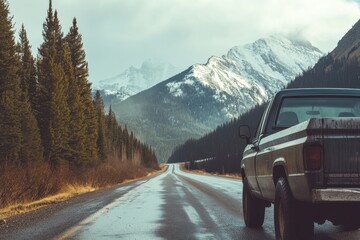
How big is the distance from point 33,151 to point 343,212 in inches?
1011

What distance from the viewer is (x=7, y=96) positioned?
23.5 m

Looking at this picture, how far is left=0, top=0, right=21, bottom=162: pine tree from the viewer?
23.5 meters

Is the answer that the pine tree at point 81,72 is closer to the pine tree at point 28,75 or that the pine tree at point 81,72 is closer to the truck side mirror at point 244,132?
the pine tree at point 28,75

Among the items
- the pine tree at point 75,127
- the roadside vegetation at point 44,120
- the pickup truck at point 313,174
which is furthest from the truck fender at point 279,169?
the pine tree at point 75,127

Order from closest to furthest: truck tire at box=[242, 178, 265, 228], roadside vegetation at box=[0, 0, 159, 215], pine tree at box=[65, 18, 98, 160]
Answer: truck tire at box=[242, 178, 265, 228] → roadside vegetation at box=[0, 0, 159, 215] → pine tree at box=[65, 18, 98, 160]

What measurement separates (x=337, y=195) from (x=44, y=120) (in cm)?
2987

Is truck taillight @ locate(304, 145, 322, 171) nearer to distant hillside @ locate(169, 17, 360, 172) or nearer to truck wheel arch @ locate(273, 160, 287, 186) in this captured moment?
truck wheel arch @ locate(273, 160, 287, 186)

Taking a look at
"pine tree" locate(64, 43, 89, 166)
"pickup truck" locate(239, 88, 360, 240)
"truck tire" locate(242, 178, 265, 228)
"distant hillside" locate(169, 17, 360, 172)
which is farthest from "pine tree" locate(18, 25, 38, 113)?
"distant hillside" locate(169, 17, 360, 172)

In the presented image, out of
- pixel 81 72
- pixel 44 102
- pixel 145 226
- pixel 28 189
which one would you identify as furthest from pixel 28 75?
pixel 145 226

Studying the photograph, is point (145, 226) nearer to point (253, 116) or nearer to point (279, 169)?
point (279, 169)

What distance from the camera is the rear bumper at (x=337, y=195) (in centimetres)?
424

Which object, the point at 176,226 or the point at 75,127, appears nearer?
the point at 176,226

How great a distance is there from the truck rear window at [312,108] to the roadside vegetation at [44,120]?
29.2ft

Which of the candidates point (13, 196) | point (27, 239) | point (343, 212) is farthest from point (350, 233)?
point (13, 196)
